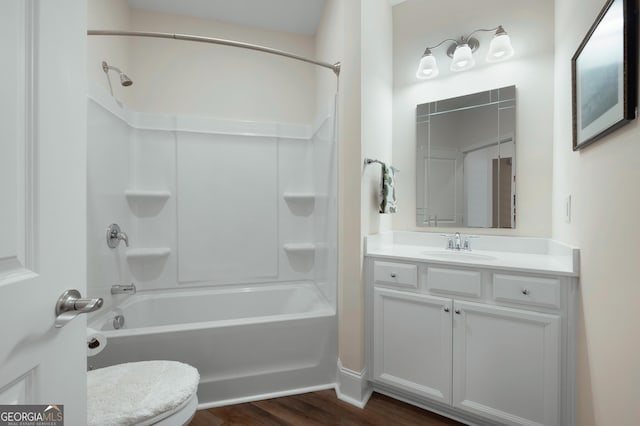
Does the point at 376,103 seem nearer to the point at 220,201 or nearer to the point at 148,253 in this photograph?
the point at 220,201

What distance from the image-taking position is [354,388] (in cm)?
175

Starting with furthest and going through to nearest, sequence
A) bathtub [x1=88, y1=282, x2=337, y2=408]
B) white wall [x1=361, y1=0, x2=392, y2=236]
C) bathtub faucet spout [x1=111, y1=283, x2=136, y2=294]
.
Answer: bathtub faucet spout [x1=111, y1=283, x2=136, y2=294], white wall [x1=361, y1=0, x2=392, y2=236], bathtub [x1=88, y1=282, x2=337, y2=408]

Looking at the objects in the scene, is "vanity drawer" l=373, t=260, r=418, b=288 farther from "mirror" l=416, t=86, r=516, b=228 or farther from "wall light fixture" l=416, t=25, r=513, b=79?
"wall light fixture" l=416, t=25, r=513, b=79

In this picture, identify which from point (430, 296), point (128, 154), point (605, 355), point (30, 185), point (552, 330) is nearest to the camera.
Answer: point (30, 185)

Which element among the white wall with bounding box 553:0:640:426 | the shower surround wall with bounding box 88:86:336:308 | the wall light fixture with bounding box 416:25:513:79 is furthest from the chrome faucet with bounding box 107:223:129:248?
the white wall with bounding box 553:0:640:426

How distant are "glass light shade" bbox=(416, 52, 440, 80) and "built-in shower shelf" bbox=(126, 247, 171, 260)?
96.4 inches

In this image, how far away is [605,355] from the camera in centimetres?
100

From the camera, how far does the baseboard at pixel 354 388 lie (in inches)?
67.9

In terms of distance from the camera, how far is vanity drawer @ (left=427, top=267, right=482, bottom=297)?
1.46 meters

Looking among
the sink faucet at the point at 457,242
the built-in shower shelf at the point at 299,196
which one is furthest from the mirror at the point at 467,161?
the built-in shower shelf at the point at 299,196

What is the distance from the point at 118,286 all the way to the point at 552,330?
8.32 ft

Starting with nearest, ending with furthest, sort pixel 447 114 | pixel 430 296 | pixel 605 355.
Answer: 1. pixel 605 355
2. pixel 430 296
3. pixel 447 114

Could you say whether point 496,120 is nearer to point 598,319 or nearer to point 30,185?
point 598,319

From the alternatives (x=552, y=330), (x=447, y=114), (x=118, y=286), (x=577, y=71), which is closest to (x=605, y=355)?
(x=552, y=330)
